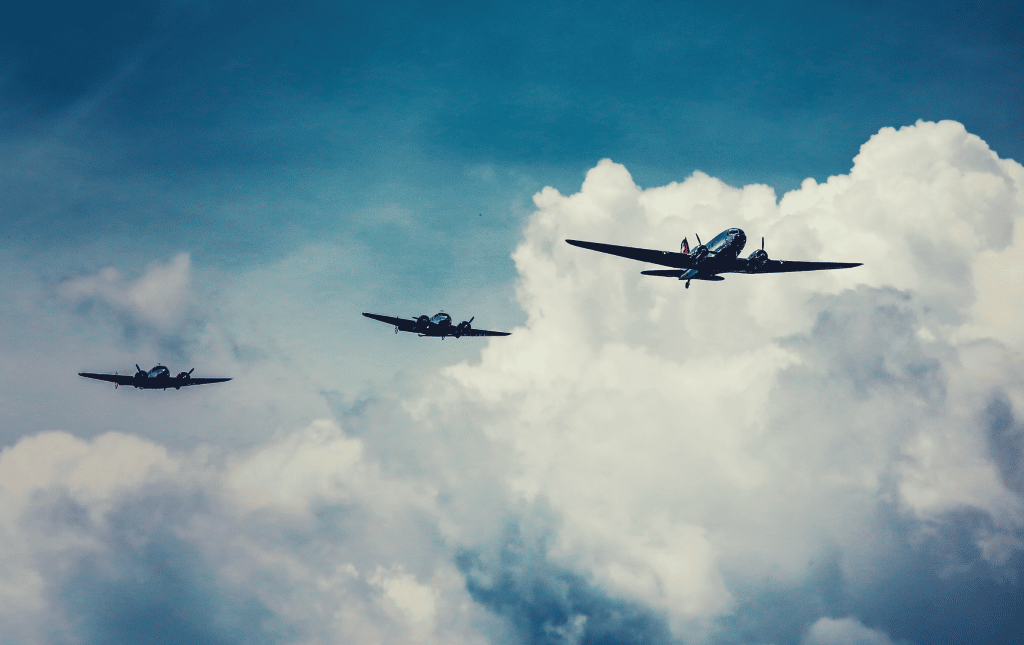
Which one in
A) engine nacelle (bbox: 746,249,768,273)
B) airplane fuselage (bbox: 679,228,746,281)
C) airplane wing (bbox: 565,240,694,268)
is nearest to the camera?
airplane fuselage (bbox: 679,228,746,281)

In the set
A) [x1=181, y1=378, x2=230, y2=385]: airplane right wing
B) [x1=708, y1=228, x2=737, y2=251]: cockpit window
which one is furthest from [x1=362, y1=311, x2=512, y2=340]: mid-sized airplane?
[x1=708, y1=228, x2=737, y2=251]: cockpit window

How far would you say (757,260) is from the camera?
82000mm

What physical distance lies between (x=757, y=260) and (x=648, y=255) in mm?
11423

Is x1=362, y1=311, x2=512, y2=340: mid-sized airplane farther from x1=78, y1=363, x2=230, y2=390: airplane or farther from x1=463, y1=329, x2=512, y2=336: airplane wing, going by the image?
x1=78, y1=363, x2=230, y2=390: airplane

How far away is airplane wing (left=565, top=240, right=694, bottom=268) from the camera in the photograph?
8188 centimetres

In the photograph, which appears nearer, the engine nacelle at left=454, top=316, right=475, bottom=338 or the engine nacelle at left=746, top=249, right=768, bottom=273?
the engine nacelle at left=746, top=249, right=768, bottom=273

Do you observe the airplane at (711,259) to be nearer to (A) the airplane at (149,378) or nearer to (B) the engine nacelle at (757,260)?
(B) the engine nacelle at (757,260)

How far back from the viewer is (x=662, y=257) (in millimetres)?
84062

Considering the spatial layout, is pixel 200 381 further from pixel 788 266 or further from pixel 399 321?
pixel 788 266

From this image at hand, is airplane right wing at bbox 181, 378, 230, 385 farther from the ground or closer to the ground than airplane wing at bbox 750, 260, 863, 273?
closer to the ground

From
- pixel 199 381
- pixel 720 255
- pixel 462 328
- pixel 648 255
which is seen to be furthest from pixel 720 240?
pixel 199 381

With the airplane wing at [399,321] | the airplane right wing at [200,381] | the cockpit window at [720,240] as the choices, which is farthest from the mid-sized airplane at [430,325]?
the cockpit window at [720,240]

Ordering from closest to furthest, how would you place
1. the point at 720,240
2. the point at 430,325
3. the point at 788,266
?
the point at 720,240 → the point at 788,266 → the point at 430,325

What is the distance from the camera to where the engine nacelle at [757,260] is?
81.8 metres
